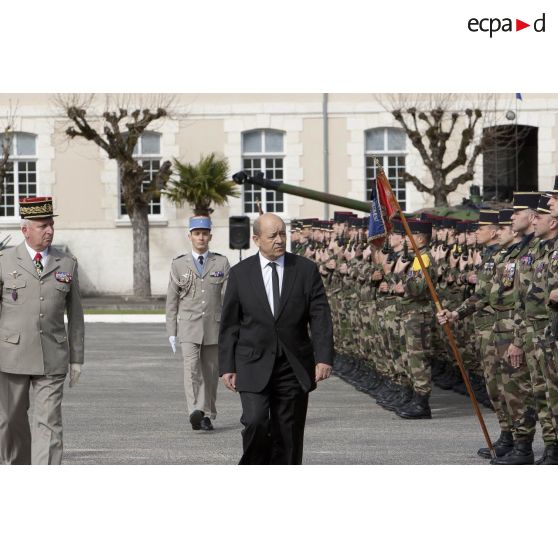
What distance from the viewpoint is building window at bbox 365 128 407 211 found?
141ft

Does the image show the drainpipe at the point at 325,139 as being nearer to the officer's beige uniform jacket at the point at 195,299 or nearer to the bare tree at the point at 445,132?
the bare tree at the point at 445,132

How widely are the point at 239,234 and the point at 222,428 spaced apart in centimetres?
2031

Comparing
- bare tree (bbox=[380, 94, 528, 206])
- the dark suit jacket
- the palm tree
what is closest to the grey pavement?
the dark suit jacket

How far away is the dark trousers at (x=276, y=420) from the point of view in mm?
9656

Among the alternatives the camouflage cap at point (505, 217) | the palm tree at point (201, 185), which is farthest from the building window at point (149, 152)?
the camouflage cap at point (505, 217)

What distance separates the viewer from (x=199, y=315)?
47.3 feet

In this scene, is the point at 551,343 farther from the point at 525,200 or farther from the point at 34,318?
the point at 34,318

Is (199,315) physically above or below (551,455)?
above

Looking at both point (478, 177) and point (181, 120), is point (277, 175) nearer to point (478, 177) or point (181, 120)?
point (181, 120)

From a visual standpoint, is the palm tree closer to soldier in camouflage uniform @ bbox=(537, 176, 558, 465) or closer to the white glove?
soldier in camouflage uniform @ bbox=(537, 176, 558, 465)

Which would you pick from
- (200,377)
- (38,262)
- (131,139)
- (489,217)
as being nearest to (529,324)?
(489,217)

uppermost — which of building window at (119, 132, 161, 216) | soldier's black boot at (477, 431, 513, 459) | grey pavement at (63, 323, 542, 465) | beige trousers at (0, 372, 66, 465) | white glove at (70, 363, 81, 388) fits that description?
building window at (119, 132, 161, 216)

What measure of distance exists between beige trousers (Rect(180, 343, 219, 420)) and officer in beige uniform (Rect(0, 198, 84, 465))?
395cm

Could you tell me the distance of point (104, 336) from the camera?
93.0ft
